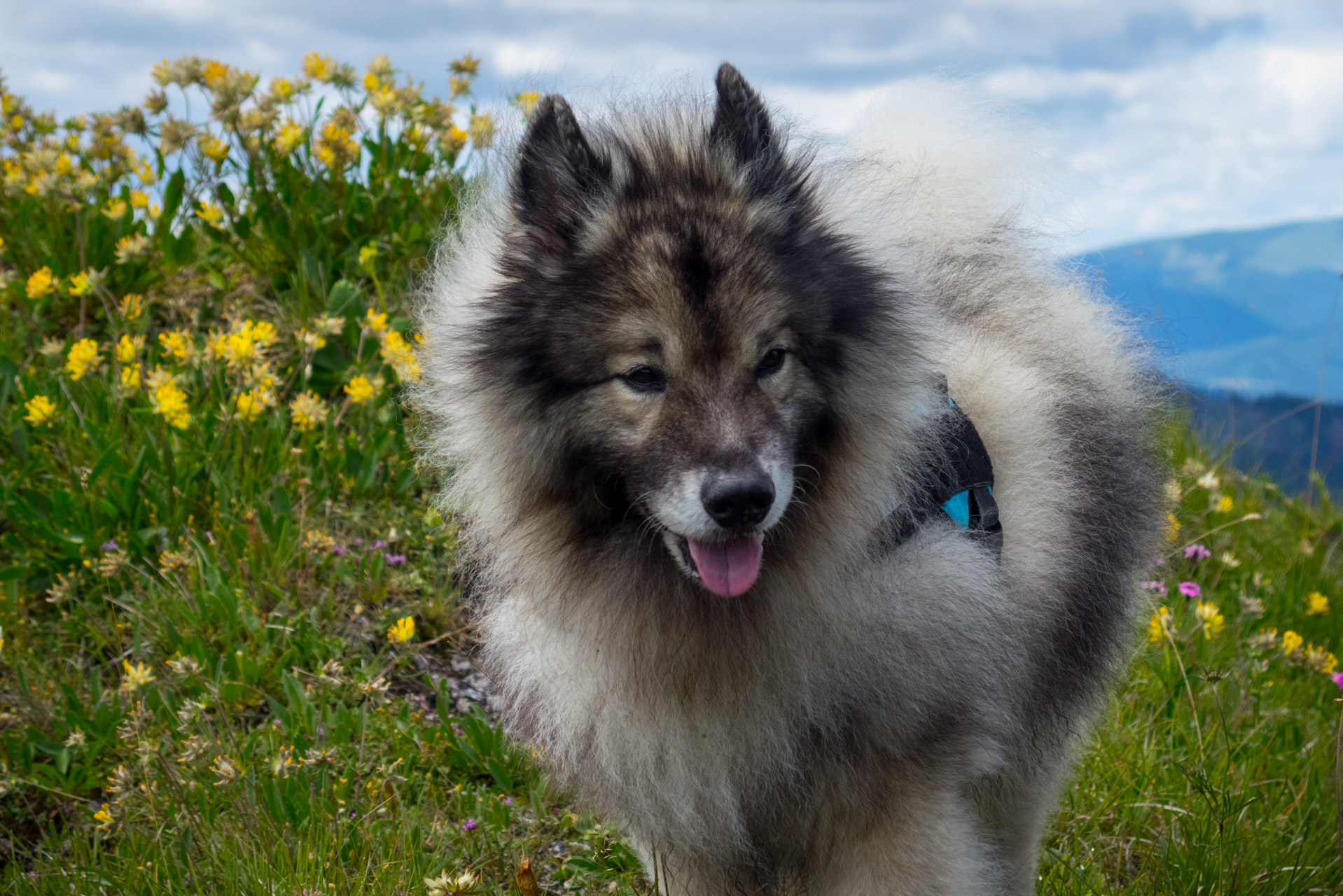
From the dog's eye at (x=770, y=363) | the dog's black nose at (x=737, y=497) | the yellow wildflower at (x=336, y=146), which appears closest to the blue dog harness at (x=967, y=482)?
the dog's eye at (x=770, y=363)

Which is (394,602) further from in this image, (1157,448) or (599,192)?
(1157,448)

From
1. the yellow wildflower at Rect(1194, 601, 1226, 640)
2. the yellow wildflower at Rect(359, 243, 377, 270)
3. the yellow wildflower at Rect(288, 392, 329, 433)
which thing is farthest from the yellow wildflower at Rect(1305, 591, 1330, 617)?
the yellow wildflower at Rect(359, 243, 377, 270)

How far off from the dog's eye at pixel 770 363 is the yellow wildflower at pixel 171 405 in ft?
8.27

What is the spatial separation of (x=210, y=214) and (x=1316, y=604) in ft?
18.1

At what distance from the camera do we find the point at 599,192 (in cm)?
225

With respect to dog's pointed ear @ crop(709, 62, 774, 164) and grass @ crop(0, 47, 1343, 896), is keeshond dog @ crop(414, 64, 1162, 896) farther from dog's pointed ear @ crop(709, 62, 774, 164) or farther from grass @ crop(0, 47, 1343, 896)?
grass @ crop(0, 47, 1343, 896)

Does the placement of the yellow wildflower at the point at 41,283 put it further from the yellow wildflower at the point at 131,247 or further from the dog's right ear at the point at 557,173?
the dog's right ear at the point at 557,173

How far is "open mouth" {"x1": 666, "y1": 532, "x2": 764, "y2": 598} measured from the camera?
7.12ft

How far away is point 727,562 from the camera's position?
2.18 meters

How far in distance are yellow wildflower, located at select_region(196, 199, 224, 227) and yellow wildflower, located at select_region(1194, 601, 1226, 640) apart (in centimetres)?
481

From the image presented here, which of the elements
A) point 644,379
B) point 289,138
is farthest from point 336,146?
point 644,379

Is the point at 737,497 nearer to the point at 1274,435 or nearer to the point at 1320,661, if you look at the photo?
the point at 1320,661

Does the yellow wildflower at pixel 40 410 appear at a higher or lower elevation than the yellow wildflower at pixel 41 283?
lower

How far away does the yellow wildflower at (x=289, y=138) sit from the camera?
518cm
